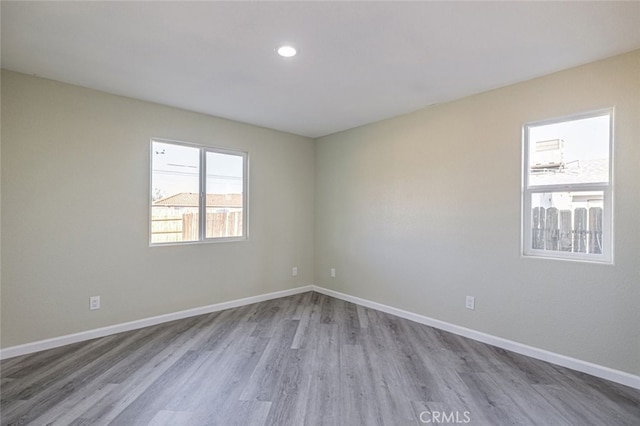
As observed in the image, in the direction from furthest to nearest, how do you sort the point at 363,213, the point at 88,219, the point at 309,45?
the point at 363,213, the point at 88,219, the point at 309,45

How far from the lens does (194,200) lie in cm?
384

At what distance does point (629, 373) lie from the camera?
226cm

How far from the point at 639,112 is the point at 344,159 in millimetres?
3070

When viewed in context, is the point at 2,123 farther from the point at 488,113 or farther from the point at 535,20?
the point at 488,113

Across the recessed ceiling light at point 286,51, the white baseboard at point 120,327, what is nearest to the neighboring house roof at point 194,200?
the white baseboard at point 120,327

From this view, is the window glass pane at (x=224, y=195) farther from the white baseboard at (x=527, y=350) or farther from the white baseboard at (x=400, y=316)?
the white baseboard at (x=527, y=350)

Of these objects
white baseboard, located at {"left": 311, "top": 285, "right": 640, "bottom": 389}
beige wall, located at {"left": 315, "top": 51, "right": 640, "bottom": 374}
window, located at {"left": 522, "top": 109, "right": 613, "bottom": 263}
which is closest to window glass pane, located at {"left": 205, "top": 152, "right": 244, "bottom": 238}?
beige wall, located at {"left": 315, "top": 51, "right": 640, "bottom": 374}

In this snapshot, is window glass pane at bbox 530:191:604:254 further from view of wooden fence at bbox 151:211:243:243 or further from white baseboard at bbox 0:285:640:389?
view of wooden fence at bbox 151:211:243:243

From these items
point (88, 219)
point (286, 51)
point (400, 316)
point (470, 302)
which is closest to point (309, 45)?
point (286, 51)

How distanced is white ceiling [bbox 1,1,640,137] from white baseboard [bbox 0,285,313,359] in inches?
96.3

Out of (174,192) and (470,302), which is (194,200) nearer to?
(174,192)

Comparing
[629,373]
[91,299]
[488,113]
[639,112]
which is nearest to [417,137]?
[488,113]

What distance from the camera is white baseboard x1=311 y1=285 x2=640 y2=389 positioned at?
2291 millimetres

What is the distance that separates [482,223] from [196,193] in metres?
3.36
